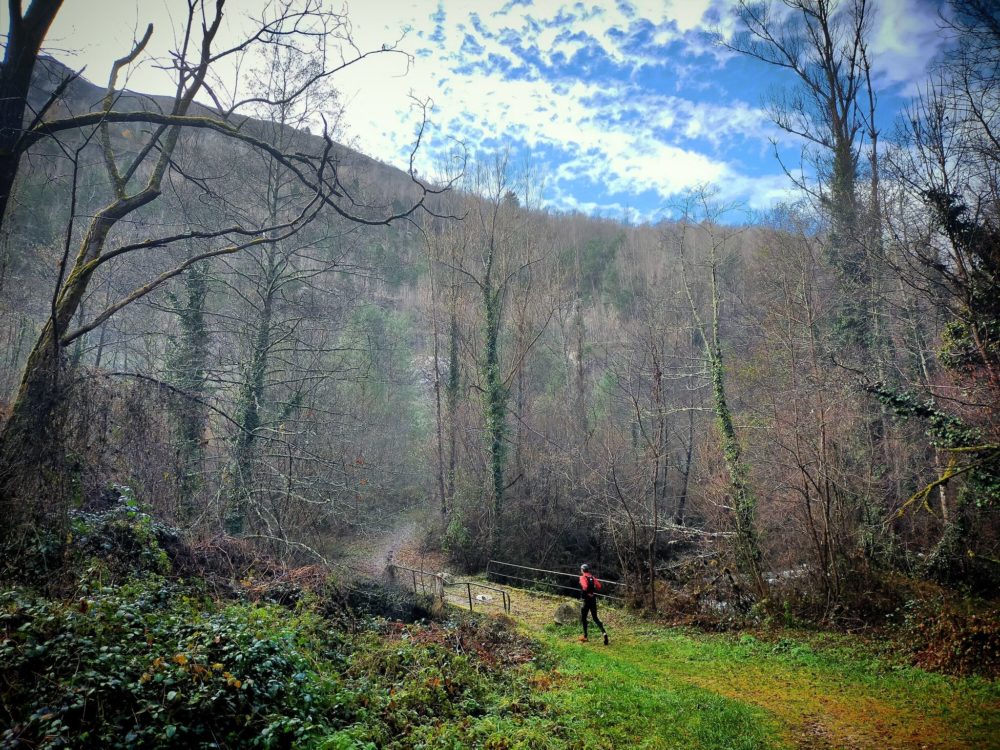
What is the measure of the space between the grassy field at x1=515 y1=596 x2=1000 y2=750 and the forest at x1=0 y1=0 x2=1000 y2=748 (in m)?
0.28

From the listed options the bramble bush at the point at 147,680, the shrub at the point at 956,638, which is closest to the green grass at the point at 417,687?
the bramble bush at the point at 147,680

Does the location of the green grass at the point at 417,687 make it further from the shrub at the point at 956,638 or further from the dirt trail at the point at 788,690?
the shrub at the point at 956,638

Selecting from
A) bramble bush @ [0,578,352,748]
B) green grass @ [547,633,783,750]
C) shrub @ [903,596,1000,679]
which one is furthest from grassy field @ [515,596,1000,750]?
bramble bush @ [0,578,352,748]

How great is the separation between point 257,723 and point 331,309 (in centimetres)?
1210

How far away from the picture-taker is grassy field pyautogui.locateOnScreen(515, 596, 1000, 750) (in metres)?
6.39

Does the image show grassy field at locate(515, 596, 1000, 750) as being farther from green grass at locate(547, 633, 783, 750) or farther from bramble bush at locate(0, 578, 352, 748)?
bramble bush at locate(0, 578, 352, 748)

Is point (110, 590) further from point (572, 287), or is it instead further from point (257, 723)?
point (572, 287)

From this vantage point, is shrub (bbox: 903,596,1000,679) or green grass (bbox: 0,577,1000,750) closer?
green grass (bbox: 0,577,1000,750)

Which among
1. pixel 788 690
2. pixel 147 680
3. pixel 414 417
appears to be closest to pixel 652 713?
pixel 788 690

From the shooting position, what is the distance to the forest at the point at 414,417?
195 inches

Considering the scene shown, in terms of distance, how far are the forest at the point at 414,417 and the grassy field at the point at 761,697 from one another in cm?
28

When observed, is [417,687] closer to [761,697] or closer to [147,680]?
[147,680]

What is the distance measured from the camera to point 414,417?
30.2 m

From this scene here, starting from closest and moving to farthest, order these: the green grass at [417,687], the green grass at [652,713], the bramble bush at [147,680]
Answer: the bramble bush at [147,680] < the green grass at [417,687] < the green grass at [652,713]
